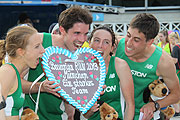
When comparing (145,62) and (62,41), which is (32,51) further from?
(145,62)

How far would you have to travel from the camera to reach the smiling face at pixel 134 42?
3.66 metres

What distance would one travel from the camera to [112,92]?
3398 mm

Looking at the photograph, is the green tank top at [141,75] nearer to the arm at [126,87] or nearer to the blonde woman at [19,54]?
the arm at [126,87]

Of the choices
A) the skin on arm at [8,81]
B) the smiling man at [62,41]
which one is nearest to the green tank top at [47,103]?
the smiling man at [62,41]

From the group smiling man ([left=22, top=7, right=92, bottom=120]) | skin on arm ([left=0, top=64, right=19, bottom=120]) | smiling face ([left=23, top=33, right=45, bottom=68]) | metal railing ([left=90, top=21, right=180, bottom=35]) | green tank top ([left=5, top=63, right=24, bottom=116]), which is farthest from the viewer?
metal railing ([left=90, top=21, right=180, bottom=35])

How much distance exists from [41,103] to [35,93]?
0.42 ft

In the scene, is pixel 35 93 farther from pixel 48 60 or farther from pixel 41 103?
pixel 48 60

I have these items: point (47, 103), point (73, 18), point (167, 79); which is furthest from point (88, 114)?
point (167, 79)

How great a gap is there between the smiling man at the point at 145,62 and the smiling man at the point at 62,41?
24.2 inches

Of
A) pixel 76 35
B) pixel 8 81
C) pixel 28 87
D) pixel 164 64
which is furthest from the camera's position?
pixel 164 64

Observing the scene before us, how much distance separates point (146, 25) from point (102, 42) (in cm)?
64

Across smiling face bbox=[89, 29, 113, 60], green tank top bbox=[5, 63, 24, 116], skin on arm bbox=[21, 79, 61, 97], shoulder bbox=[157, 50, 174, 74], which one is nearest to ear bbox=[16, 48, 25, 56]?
green tank top bbox=[5, 63, 24, 116]

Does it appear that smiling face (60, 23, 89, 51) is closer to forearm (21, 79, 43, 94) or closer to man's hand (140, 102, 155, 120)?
forearm (21, 79, 43, 94)

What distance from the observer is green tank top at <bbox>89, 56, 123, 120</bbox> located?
11.1 feet
